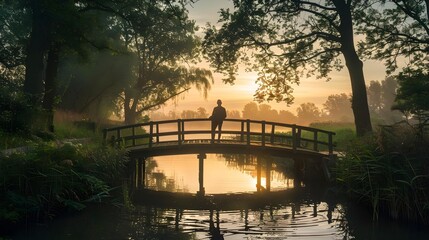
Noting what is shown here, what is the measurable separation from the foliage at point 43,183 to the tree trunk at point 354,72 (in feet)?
41.1

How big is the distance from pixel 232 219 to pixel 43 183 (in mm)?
5053

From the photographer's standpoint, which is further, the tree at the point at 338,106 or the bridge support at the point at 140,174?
the tree at the point at 338,106

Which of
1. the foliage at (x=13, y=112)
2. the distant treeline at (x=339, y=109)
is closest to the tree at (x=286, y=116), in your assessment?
the distant treeline at (x=339, y=109)

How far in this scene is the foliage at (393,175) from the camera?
35.1ft

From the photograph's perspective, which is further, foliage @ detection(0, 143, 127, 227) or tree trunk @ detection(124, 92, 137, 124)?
tree trunk @ detection(124, 92, 137, 124)

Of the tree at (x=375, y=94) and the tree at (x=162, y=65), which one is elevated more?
the tree at (x=375, y=94)

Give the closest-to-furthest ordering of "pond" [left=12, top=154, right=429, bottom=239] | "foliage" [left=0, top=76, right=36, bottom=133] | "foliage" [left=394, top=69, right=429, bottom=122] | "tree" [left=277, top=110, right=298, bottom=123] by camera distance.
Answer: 1. "foliage" [left=0, top=76, right=36, bottom=133]
2. "pond" [left=12, top=154, right=429, bottom=239]
3. "foliage" [left=394, top=69, right=429, bottom=122]
4. "tree" [left=277, top=110, right=298, bottom=123]

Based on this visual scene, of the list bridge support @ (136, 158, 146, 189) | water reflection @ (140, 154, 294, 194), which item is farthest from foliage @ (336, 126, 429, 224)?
bridge support @ (136, 158, 146, 189)

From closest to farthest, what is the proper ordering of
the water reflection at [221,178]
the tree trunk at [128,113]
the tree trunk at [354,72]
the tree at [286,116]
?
1. the water reflection at [221,178]
2. the tree trunk at [354,72]
3. the tree trunk at [128,113]
4. the tree at [286,116]

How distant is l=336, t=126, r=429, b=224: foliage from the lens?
35.1ft

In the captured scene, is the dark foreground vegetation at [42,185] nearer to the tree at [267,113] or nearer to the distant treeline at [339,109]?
the distant treeline at [339,109]

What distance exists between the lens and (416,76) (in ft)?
68.5

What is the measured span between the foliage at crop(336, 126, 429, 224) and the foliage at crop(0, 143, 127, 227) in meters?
7.10

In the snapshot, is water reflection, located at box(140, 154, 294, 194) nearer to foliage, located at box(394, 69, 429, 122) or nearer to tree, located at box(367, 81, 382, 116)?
Answer: foliage, located at box(394, 69, 429, 122)
